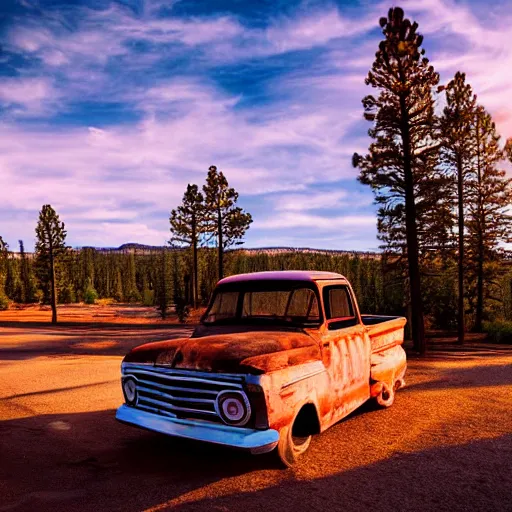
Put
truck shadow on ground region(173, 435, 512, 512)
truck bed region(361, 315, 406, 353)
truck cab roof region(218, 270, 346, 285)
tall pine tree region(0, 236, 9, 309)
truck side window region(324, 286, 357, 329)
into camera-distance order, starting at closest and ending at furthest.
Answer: truck shadow on ground region(173, 435, 512, 512) → truck side window region(324, 286, 357, 329) → truck cab roof region(218, 270, 346, 285) → truck bed region(361, 315, 406, 353) → tall pine tree region(0, 236, 9, 309)

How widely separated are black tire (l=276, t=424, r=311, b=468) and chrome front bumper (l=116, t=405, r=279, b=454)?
0.29 m

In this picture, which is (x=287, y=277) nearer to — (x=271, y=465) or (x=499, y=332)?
(x=271, y=465)

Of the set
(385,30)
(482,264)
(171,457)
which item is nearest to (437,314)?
(482,264)

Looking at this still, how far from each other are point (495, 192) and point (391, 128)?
1664 centimetres

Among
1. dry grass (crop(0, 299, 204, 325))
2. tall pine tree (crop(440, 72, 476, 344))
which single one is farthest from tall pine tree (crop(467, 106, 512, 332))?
dry grass (crop(0, 299, 204, 325))

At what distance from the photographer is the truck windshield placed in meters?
5.82

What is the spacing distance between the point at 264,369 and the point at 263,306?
6.50 ft

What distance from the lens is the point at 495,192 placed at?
111 ft

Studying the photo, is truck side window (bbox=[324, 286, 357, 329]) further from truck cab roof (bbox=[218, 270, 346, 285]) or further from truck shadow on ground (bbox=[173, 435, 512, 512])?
truck shadow on ground (bbox=[173, 435, 512, 512])

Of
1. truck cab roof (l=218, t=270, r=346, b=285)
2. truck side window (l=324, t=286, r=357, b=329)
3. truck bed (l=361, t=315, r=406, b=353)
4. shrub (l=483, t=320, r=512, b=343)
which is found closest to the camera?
truck side window (l=324, t=286, r=357, b=329)

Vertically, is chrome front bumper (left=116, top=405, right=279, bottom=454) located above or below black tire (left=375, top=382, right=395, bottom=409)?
above

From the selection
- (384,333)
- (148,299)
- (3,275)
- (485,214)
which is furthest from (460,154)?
(3,275)

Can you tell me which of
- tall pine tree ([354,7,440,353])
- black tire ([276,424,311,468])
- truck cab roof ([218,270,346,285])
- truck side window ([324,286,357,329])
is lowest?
black tire ([276,424,311,468])

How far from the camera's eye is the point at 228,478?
14.5 ft
